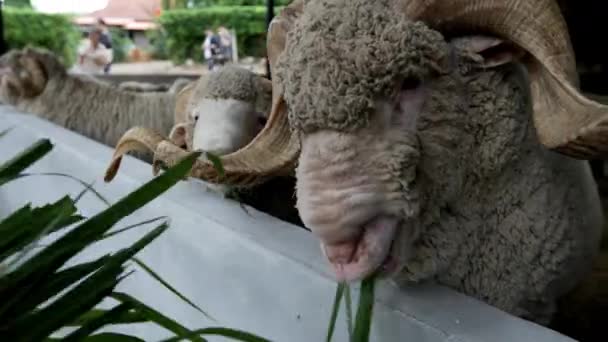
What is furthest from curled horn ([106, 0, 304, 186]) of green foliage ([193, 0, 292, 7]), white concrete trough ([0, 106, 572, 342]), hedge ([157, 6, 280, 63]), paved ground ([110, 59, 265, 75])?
green foliage ([193, 0, 292, 7])

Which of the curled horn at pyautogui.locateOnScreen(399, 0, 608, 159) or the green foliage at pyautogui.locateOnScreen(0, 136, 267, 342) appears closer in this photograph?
the green foliage at pyautogui.locateOnScreen(0, 136, 267, 342)

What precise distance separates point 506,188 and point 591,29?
2.17 metres

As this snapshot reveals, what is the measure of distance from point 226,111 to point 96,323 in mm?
932

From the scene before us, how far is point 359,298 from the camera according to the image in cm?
101

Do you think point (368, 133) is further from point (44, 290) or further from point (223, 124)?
point (223, 124)

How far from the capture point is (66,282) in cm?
79

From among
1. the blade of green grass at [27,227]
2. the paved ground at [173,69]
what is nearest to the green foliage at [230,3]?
the paved ground at [173,69]

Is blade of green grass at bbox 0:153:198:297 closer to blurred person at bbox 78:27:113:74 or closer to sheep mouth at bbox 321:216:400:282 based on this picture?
sheep mouth at bbox 321:216:400:282

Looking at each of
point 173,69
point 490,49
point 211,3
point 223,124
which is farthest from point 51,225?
point 211,3

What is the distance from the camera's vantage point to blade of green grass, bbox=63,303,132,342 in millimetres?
741

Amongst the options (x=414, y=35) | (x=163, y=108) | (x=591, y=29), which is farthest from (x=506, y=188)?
A: (x=591, y=29)

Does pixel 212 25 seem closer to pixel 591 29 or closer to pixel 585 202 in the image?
pixel 591 29

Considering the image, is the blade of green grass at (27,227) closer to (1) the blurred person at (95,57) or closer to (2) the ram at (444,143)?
(2) the ram at (444,143)

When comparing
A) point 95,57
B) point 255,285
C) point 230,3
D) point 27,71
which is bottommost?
point 230,3
